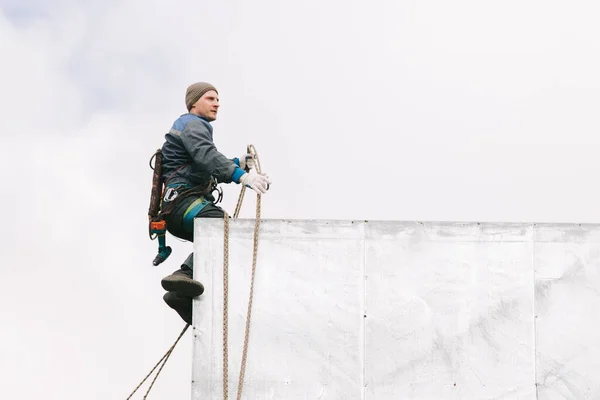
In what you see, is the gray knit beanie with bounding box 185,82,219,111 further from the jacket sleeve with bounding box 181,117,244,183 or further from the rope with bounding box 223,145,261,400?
the rope with bounding box 223,145,261,400

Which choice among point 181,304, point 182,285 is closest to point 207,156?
point 182,285

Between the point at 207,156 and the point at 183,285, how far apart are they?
1.14m

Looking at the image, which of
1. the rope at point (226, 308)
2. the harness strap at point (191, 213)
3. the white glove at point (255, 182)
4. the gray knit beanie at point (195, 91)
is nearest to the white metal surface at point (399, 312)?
the rope at point (226, 308)

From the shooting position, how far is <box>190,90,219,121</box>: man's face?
335 inches

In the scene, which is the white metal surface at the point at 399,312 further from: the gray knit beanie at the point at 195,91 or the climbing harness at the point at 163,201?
the gray knit beanie at the point at 195,91

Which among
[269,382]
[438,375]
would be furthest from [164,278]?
[438,375]

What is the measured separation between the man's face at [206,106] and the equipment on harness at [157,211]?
0.50 metres

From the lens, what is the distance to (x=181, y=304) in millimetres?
8047

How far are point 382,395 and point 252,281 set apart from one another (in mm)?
1383

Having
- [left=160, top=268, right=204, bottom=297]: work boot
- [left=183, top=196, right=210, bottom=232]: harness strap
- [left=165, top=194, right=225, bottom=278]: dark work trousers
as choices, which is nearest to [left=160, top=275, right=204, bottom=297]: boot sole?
[left=160, top=268, right=204, bottom=297]: work boot

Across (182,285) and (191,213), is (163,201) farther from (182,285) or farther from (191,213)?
(182,285)

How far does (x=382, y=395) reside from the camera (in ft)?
24.9

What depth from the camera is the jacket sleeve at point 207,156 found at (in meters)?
7.91

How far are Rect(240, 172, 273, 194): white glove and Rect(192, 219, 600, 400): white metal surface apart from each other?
0.31 metres
